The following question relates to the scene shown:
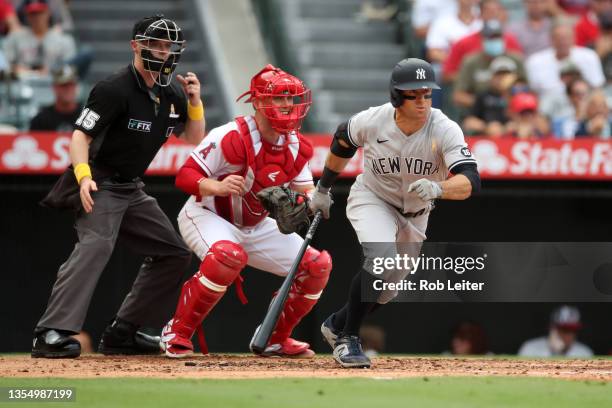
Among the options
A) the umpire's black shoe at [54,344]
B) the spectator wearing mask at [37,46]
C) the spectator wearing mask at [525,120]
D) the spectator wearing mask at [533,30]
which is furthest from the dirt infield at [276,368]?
the spectator wearing mask at [533,30]

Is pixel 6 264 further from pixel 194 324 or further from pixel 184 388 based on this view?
pixel 184 388

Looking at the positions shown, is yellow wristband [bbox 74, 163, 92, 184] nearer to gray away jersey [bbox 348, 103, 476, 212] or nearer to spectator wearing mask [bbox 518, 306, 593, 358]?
gray away jersey [bbox 348, 103, 476, 212]

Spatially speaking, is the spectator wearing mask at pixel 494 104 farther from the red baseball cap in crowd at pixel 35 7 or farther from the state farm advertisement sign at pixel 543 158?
the red baseball cap in crowd at pixel 35 7

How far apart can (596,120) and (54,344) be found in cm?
550

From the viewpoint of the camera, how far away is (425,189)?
20.0ft

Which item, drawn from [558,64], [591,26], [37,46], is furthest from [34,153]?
[591,26]

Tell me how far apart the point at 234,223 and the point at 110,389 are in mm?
1940

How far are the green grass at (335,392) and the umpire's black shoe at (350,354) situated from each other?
0.65 metres

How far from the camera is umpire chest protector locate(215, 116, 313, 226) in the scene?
22.7ft

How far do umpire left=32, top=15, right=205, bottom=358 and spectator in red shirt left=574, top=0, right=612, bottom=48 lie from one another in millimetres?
6129

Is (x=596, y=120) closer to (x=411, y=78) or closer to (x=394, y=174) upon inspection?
(x=394, y=174)

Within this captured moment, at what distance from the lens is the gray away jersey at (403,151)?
21.2ft

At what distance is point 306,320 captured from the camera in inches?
402

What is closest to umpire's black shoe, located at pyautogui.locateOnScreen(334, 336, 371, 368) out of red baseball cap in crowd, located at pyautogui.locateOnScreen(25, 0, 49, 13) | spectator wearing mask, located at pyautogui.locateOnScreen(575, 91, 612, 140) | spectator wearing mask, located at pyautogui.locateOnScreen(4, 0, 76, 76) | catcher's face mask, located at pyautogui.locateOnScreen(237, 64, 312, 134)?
catcher's face mask, located at pyautogui.locateOnScreen(237, 64, 312, 134)
